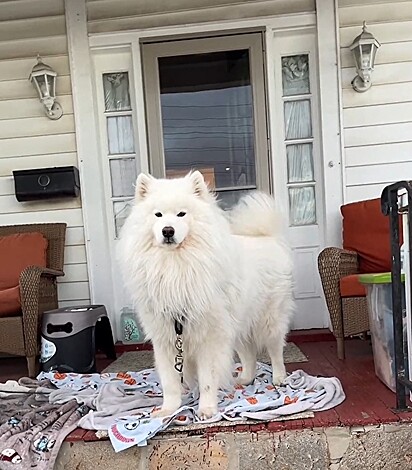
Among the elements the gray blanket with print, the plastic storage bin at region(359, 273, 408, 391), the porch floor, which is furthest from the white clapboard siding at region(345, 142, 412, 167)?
the gray blanket with print

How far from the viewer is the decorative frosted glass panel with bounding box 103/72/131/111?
4070mm

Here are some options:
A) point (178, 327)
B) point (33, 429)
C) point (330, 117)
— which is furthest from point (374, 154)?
point (33, 429)

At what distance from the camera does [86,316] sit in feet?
10.3

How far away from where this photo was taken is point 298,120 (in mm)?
3998

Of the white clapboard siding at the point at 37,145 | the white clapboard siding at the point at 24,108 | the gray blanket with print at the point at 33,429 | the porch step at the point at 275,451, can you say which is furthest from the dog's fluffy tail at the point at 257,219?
the white clapboard siding at the point at 24,108

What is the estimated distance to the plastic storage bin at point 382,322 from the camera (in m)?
2.29

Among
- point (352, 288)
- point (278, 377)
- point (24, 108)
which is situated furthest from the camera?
point (24, 108)

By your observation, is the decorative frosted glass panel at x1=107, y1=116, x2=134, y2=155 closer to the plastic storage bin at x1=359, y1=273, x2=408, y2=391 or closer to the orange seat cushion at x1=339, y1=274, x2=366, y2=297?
the orange seat cushion at x1=339, y1=274, x2=366, y2=297

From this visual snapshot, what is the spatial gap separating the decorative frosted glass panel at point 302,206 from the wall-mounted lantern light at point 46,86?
1977 millimetres

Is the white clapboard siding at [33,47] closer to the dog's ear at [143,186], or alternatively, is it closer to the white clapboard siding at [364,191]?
the dog's ear at [143,186]

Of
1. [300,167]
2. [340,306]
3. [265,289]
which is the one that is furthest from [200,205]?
[300,167]

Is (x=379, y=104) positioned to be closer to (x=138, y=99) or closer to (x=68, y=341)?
(x=138, y=99)

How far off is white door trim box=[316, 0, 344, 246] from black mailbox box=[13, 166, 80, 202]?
1.96 meters

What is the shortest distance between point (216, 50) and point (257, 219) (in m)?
1.89
